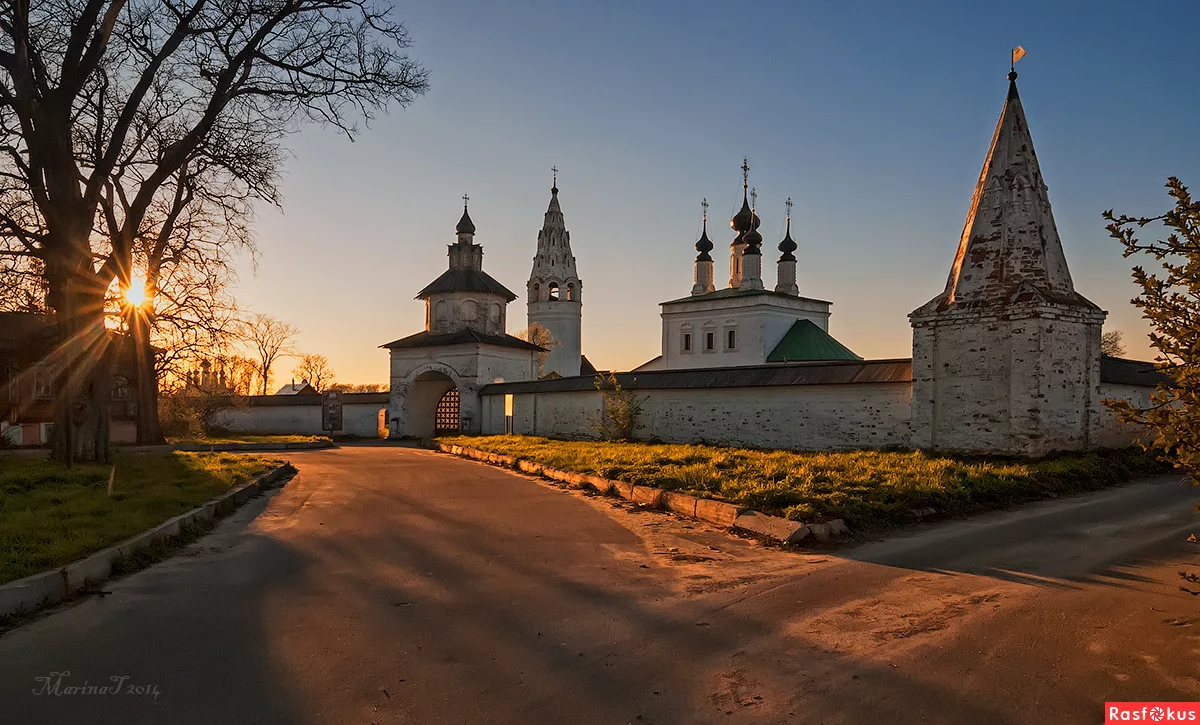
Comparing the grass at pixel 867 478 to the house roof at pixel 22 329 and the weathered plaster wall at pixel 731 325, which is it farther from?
the weathered plaster wall at pixel 731 325

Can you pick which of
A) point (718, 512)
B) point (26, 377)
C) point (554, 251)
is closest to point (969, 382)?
point (718, 512)

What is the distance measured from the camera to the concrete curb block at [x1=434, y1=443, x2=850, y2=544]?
27.3ft

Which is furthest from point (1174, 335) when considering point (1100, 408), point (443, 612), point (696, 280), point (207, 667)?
point (696, 280)

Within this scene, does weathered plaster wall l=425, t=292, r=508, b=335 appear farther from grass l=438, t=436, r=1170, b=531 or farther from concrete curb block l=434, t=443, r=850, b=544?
concrete curb block l=434, t=443, r=850, b=544

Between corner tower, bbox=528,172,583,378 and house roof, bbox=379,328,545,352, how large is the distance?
68.8ft

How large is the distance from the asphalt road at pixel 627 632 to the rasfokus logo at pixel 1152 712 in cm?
8

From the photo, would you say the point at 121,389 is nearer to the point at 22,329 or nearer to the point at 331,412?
the point at 22,329

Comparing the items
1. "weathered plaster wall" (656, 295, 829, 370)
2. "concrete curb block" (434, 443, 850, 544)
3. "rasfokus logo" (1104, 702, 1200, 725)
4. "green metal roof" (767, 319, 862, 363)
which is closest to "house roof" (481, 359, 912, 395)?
"concrete curb block" (434, 443, 850, 544)

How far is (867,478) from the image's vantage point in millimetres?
10922

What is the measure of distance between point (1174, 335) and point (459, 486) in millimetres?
11822

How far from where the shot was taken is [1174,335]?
470 centimetres

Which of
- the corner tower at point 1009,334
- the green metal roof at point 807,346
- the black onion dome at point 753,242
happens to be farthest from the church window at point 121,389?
the black onion dome at point 753,242

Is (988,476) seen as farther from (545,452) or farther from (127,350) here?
(127,350)

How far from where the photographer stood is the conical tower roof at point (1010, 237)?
15.5m
